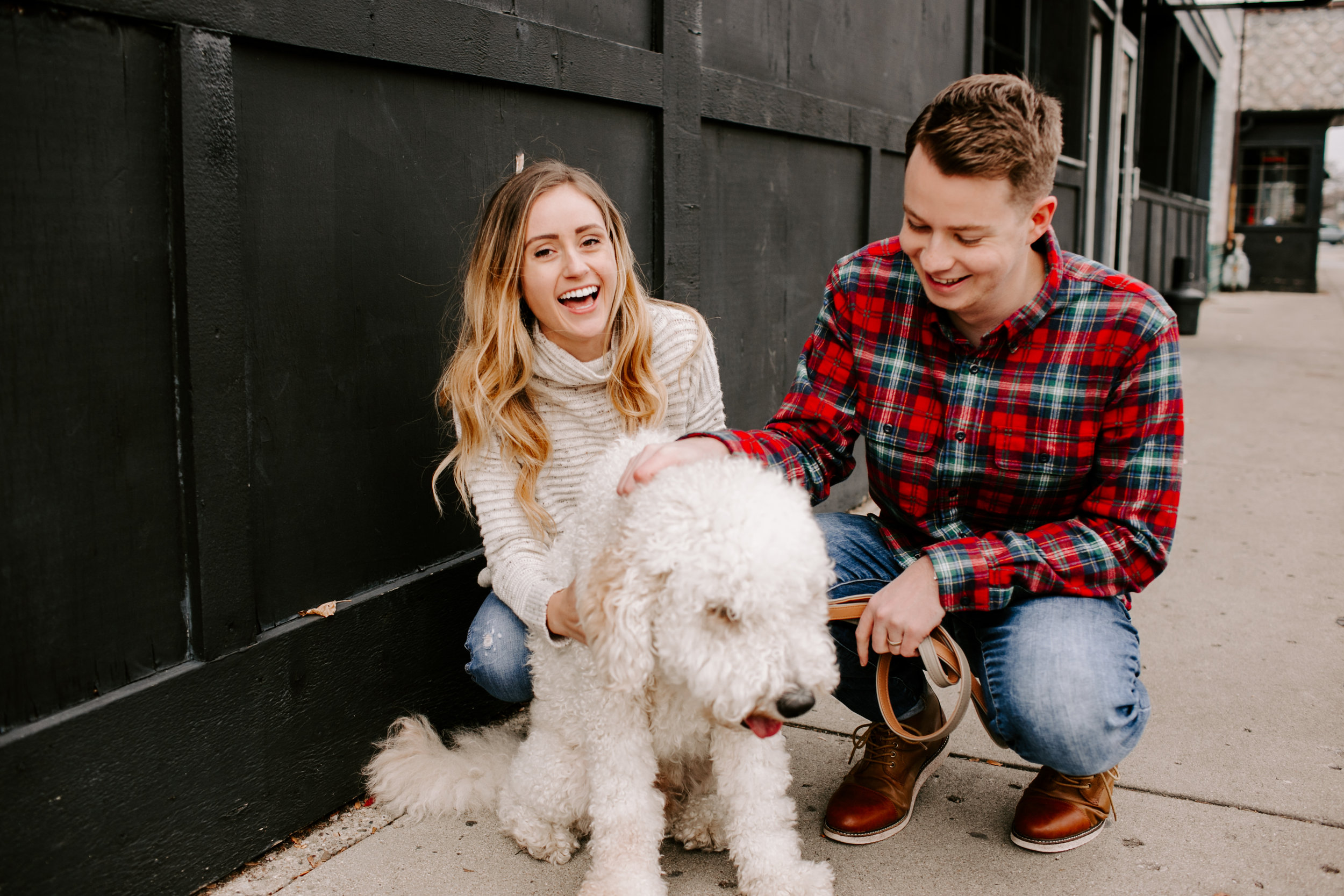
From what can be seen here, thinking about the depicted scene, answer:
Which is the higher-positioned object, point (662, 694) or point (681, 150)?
point (681, 150)

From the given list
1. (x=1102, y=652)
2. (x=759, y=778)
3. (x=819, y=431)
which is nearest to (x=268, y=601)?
(x=759, y=778)

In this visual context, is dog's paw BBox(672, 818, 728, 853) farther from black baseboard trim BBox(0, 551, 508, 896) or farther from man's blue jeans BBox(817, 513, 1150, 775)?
black baseboard trim BBox(0, 551, 508, 896)

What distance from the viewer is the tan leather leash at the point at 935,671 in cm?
219

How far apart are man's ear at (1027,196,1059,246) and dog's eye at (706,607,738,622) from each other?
1123 millimetres

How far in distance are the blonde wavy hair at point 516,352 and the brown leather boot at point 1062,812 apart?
1289 mm

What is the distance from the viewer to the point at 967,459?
93.7 inches

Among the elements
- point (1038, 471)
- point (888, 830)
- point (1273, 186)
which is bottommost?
Result: point (888, 830)

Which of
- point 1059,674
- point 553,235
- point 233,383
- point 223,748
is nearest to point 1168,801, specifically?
point 1059,674

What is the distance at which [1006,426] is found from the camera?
2318mm

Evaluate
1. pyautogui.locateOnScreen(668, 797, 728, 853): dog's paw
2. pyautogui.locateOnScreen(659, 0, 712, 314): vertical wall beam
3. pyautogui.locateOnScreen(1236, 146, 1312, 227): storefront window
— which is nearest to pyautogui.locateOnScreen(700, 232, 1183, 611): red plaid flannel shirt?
pyautogui.locateOnScreen(668, 797, 728, 853): dog's paw

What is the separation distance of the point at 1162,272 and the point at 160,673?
1664cm

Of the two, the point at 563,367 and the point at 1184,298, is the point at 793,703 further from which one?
the point at 1184,298

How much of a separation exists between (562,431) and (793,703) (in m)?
1.08

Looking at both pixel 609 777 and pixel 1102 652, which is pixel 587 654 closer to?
pixel 609 777
